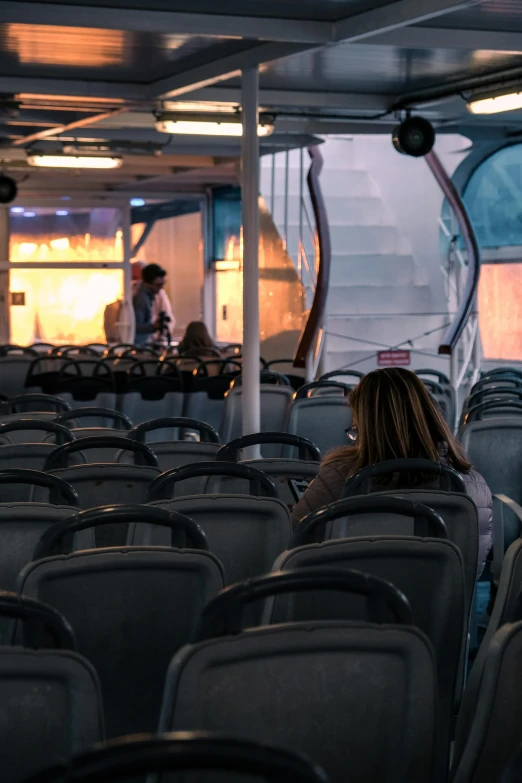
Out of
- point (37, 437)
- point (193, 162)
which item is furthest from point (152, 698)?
point (193, 162)

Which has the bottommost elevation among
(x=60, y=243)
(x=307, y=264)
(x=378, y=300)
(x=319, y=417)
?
(x=319, y=417)

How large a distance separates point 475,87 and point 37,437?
5.33 metres

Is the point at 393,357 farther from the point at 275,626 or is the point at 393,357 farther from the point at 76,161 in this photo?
the point at 275,626

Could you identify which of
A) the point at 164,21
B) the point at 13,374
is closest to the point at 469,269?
the point at 13,374

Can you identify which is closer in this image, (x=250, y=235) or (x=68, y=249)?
(x=250, y=235)

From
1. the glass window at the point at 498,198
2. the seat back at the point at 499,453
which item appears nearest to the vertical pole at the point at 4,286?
the glass window at the point at 498,198

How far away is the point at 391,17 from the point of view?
22.1ft

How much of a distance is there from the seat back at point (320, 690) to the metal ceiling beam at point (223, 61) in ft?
19.8

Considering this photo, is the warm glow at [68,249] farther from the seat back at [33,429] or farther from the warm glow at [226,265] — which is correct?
the seat back at [33,429]

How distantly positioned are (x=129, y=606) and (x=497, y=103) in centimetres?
727

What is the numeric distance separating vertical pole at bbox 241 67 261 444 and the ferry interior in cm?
2

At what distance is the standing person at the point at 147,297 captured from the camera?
16.5 meters

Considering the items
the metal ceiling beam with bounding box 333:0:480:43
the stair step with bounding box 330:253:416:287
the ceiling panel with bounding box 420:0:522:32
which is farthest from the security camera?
the stair step with bounding box 330:253:416:287

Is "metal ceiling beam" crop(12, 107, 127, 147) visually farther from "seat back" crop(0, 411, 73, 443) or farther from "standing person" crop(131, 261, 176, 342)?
"seat back" crop(0, 411, 73, 443)
